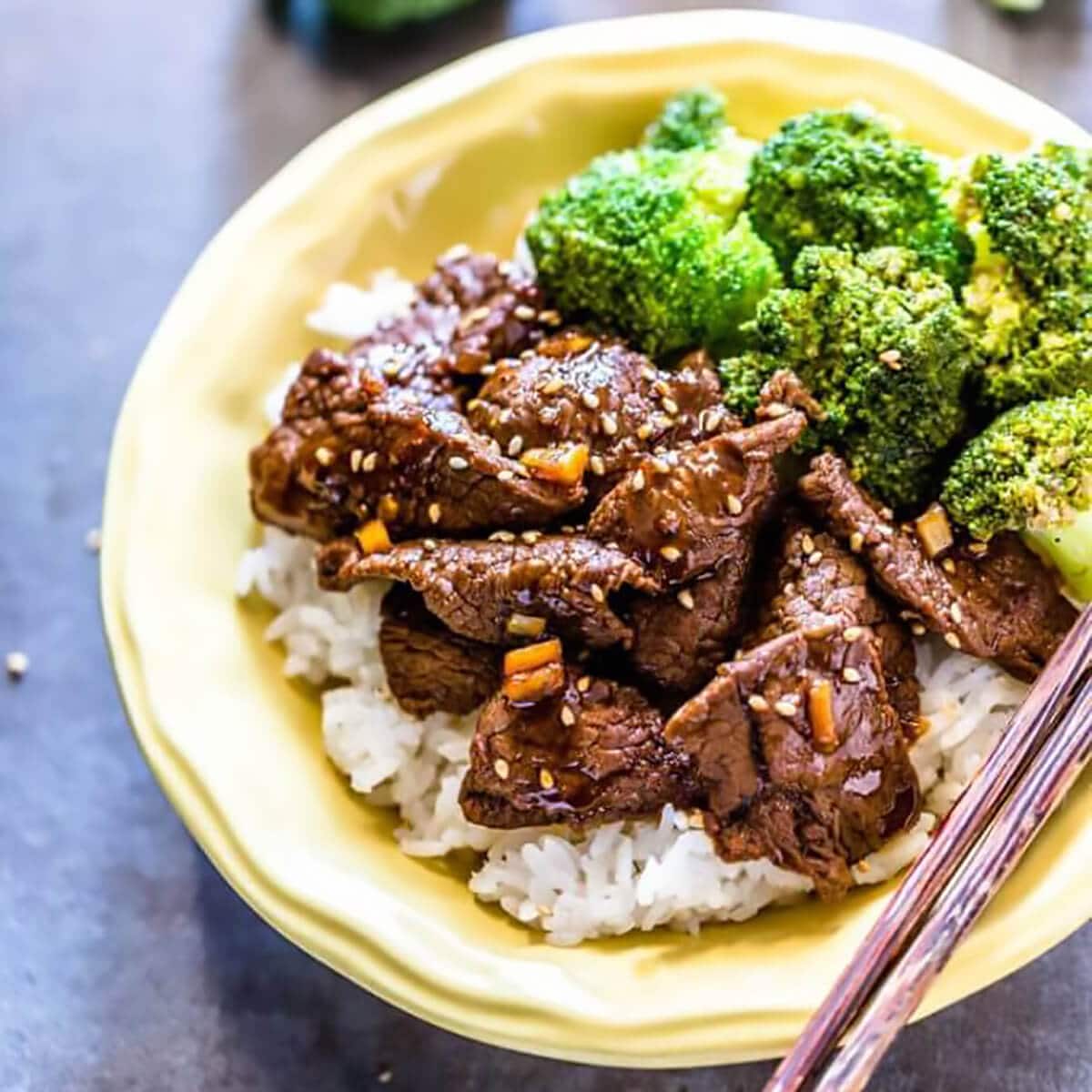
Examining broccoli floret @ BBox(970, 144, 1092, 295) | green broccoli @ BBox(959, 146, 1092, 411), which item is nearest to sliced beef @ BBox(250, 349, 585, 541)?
green broccoli @ BBox(959, 146, 1092, 411)

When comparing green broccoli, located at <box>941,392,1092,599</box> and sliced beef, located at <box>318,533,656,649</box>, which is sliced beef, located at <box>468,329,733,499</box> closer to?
sliced beef, located at <box>318,533,656,649</box>

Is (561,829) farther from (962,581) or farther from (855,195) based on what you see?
(855,195)

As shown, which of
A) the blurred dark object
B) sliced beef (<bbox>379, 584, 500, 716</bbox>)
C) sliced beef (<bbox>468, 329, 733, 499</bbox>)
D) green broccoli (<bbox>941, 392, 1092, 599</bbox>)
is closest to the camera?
green broccoli (<bbox>941, 392, 1092, 599</bbox>)

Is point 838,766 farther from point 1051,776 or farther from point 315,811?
point 315,811

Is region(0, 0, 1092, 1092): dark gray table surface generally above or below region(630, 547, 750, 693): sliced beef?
below

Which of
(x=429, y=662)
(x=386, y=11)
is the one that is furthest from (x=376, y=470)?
(x=386, y=11)

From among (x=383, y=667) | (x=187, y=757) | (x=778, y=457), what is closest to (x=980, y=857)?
(x=778, y=457)

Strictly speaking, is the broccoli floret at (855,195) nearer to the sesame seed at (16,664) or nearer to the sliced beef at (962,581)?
the sliced beef at (962,581)
